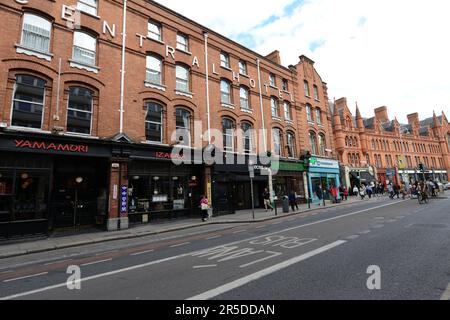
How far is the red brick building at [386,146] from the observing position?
42.6 metres

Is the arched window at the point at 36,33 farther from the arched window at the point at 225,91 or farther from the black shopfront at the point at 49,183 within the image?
the arched window at the point at 225,91

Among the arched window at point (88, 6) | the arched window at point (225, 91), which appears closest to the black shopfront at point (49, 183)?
the arched window at point (88, 6)

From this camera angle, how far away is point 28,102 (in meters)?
11.9

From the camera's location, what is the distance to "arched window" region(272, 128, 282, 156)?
23.6 m

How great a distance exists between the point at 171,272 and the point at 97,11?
1585cm

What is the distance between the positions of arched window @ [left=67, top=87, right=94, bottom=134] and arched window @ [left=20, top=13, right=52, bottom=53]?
238 cm

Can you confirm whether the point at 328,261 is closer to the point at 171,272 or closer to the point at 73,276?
the point at 171,272

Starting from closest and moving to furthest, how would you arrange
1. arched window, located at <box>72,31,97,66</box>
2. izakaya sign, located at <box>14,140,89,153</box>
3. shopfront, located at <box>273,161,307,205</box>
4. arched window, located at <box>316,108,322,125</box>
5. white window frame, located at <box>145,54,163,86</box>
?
izakaya sign, located at <box>14,140,89,153</box>
arched window, located at <box>72,31,97,66</box>
white window frame, located at <box>145,54,163,86</box>
shopfront, located at <box>273,161,307,205</box>
arched window, located at <box>316,108,322,125</box>

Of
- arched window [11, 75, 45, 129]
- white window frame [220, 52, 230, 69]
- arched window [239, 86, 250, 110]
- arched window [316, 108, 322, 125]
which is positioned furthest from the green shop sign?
arched window [11, 75, 45, 129]

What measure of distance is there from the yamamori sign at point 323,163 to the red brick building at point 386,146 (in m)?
10.1

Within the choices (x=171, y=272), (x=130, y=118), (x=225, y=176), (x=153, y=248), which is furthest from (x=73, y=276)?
(x=225, y=176)

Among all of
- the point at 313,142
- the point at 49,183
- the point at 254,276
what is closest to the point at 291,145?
the point at 313,142

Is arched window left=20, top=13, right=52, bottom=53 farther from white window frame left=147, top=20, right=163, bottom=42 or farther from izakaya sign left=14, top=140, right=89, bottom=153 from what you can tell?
white window frame left=147, top=20, right=163, bottom=42

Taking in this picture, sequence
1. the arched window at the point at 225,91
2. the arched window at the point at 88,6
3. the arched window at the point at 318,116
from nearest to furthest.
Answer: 1. the arched window at the point at 88,6
2. the arched window at the point at 225,91
3. the arched window at the point at 318,116
